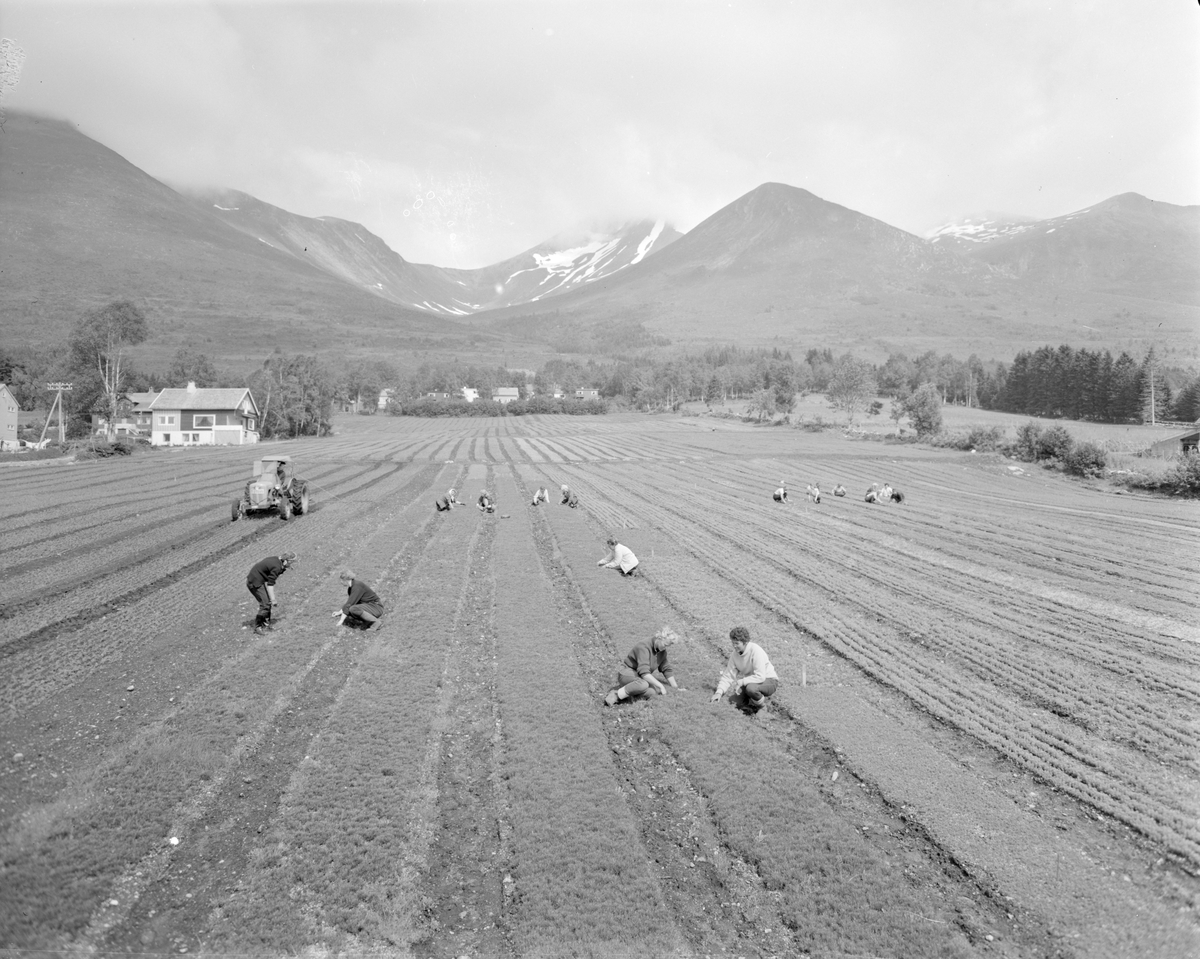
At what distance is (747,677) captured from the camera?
13492 millimetres

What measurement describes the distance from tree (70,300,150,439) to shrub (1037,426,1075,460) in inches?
4178

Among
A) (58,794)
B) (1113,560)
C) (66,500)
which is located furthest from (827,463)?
(58,794)

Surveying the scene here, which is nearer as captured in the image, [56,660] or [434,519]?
[56,660]

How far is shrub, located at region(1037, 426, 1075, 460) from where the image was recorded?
62.9 meters

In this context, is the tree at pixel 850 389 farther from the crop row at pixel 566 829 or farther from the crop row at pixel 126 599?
the crop row at pixel 566 829

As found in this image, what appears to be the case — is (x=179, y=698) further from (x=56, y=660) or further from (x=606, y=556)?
(x=606, y=556)

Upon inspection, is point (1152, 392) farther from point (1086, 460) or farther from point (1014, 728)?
point (1014, 728)

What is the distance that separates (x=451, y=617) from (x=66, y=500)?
31802mm

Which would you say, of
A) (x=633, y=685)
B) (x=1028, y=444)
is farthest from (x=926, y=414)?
(x=633, y=685)

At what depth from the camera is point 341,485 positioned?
46.4m

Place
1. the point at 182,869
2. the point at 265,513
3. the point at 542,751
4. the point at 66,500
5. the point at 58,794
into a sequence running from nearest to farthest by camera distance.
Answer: the point at 182,869, the point at 58,794, the point at 542,751, the point at 265,513, the point at 66,500

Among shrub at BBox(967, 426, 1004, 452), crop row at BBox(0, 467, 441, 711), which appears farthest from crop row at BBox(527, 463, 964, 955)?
shrub at BBox(967, 426, 1004, 452)

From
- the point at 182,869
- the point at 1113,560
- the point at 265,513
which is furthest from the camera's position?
the point at 265,513

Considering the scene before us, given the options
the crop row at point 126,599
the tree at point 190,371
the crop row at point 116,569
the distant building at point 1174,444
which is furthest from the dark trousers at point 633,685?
the tree at point 190,371
